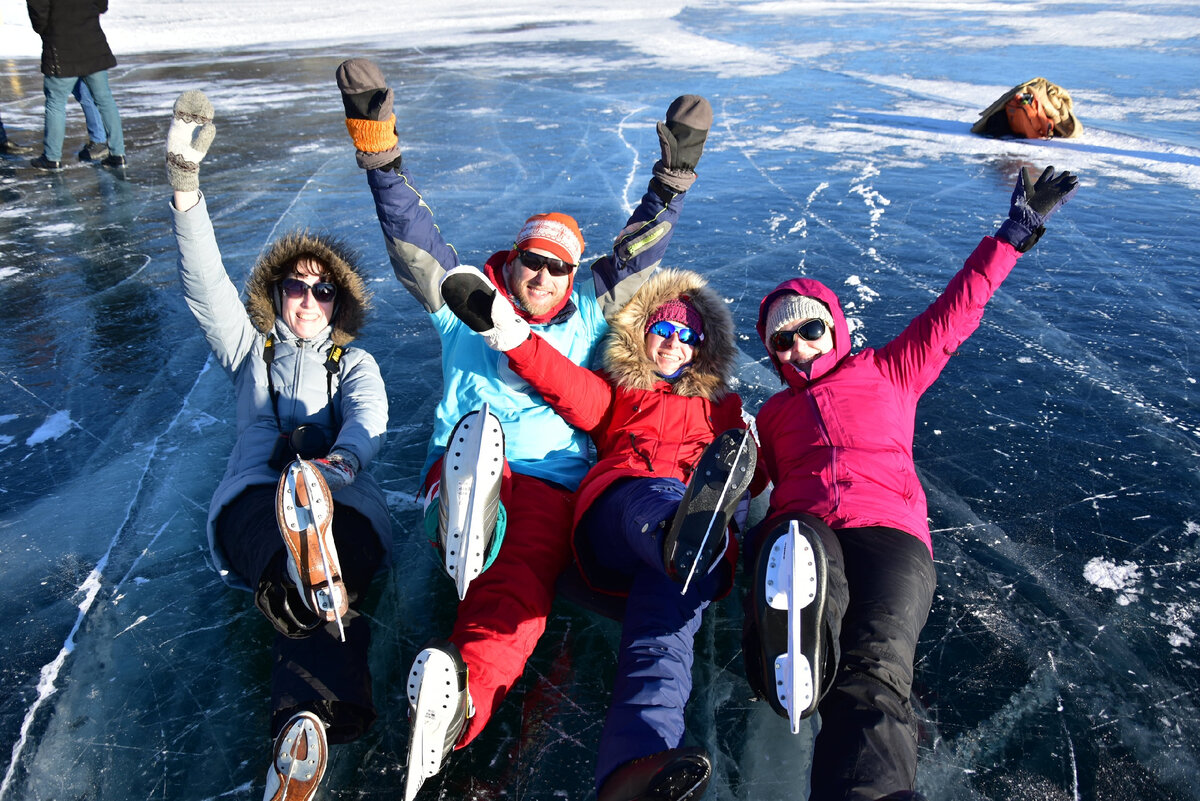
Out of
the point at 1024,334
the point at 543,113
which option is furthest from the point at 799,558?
the point at 543,113

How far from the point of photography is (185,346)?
4184 mm

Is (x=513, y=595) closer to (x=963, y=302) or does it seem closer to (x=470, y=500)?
(x=470, y=500)

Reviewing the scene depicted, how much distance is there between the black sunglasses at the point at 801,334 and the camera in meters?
2.60

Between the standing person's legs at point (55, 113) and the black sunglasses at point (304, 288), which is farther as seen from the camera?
the standing person's legs at point (55, 113)

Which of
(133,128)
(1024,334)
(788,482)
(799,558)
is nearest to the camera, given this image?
(799,558)

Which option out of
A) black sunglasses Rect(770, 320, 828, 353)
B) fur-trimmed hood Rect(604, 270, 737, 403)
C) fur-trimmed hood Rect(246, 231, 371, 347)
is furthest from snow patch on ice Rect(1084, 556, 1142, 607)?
fur-trimmed hood Rect(246, 231, 371, 347)

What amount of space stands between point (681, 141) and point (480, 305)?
1.16 m

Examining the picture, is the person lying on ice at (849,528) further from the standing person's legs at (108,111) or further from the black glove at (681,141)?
the standing person's legs at (108,111)

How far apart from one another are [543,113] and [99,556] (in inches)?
310

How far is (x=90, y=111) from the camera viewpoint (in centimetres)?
778

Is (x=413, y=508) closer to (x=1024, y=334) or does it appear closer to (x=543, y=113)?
(x=1024, y=334)

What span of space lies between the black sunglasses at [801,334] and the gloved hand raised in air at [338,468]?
1.45 meters

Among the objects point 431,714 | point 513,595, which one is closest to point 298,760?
point 431,714

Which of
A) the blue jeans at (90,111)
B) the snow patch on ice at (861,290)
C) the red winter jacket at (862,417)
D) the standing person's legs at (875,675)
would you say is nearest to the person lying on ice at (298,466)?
the standing person's legs at (875,675)
